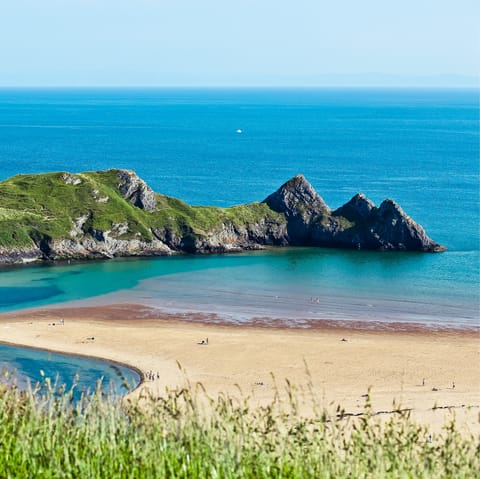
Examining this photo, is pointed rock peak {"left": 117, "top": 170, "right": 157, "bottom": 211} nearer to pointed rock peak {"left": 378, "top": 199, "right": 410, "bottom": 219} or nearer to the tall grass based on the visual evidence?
pointed rock peak {"left": 378, "top": 199, "right": 410, "bottom": 219}

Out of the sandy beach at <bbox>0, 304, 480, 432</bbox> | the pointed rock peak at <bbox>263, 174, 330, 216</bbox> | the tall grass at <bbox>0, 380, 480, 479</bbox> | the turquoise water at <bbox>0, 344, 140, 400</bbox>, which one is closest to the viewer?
the tall grass at <bbox>0, 380, 480, 479</bbox>

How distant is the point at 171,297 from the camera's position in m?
77.8

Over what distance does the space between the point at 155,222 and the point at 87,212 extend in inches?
288

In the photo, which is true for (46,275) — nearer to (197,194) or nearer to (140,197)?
(140,197)

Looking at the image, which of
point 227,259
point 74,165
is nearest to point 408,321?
point 227,259

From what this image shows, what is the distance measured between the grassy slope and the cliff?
103 mm

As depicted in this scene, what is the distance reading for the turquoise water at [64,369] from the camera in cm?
5312

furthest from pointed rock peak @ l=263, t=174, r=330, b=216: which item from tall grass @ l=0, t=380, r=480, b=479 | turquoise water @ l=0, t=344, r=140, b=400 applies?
tall grass @ l=0, t=380, r=480, b=479

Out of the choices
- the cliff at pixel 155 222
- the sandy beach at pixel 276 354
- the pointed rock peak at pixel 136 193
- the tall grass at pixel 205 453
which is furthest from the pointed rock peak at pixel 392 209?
the tall grass at pixel 205 453

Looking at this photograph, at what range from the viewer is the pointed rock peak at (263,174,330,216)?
4006 inches

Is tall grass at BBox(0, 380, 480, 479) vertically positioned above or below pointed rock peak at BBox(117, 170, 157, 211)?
above

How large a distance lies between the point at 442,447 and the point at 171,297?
60.1 m

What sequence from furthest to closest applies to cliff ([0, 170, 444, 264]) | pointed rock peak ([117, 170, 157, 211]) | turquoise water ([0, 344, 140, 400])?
pointed rock peak ([117, 170, 157, 211]) < cliff ([0, 170, 444, 264]) < turquoise water ([0, 344, 140, 400])

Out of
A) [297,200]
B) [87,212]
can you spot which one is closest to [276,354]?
[87,212]
